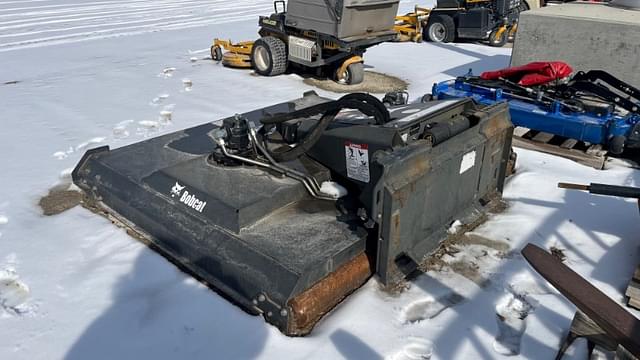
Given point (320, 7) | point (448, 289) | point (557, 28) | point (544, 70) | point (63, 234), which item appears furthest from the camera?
point (320, 7)

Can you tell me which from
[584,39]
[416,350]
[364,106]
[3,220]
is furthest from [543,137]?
[3,220]

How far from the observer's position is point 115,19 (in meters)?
13.4

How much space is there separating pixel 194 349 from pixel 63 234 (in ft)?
5.27

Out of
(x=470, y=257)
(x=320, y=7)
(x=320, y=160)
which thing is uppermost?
(x=320, y=7)

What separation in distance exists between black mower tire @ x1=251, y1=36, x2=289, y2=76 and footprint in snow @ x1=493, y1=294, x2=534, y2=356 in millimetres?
5793

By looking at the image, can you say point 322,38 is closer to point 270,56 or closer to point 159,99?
point 270,56

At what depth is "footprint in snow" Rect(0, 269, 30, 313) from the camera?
2.91 m

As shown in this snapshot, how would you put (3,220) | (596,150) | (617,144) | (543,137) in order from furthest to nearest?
1. (543,137)
2. (596,150)
3. (617,144)
4. (3,220)

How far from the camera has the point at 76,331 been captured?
8.88 feet

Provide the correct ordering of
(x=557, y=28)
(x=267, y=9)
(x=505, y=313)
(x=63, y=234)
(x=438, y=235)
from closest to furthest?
(x=505, y=313)
(x=438, y=235)
(x=63, y=234)
(x=557, y=28)
(x=267, y=9)

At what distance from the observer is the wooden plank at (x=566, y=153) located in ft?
15.9

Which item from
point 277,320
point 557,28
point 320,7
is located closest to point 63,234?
point 277,320

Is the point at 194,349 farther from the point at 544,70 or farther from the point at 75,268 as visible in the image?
the point at 544,70

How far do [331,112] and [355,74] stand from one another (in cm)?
462
